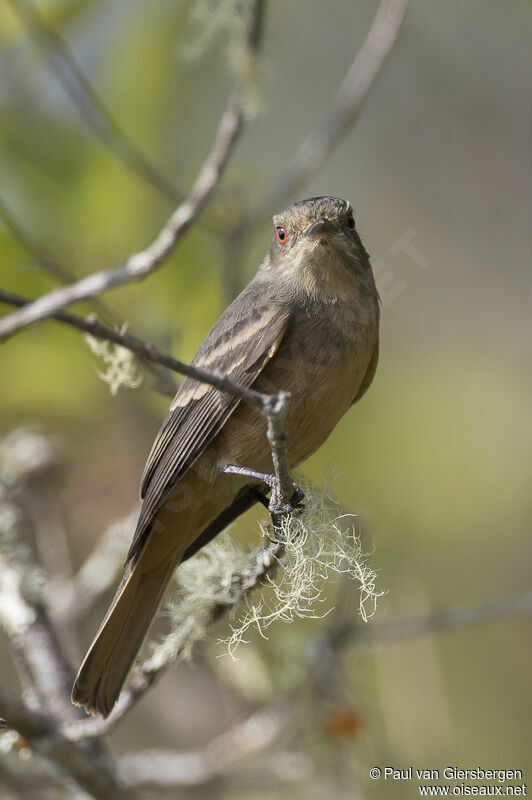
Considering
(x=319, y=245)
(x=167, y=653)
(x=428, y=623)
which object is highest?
(x=319, y=245)

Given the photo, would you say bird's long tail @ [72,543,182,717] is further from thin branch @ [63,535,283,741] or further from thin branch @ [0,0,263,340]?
thin branch @ [0,0,263,340]

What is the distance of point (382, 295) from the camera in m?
5.13

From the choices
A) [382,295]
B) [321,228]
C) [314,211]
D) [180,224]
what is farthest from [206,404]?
[382,295]

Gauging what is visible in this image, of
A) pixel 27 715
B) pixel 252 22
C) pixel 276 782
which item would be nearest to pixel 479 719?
pixel 276 782

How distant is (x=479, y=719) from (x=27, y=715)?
4.04 metres

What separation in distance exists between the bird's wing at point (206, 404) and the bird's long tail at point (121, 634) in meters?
0.18

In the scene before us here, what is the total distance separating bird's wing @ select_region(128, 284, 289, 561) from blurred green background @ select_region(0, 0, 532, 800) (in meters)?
0.46

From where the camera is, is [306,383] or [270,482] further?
[306,383]

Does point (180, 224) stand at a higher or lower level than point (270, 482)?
higher

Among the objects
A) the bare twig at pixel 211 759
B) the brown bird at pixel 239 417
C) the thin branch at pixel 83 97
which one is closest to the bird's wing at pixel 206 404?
the brown bird at pixel 239 417

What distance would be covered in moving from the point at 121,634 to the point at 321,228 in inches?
79.7

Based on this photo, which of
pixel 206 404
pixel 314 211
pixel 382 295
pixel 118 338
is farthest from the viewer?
pixel 382 295

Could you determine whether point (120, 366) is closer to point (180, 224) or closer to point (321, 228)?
point (180, 224)

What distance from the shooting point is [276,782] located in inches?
198
